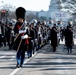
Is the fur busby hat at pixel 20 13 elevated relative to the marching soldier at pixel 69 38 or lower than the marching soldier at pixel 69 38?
elevated

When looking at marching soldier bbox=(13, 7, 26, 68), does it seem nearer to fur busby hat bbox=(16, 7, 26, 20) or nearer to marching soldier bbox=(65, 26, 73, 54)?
fur busby hat bbox=(16, 7, 26, 20)

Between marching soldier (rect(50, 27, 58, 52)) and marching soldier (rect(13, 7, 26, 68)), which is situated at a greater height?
marching soldier (rect(13, 7, 26, 68))

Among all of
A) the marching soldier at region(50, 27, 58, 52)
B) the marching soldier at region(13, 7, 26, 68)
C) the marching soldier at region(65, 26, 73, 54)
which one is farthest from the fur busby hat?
the marching soldier at region(50, 27, 58, 52)

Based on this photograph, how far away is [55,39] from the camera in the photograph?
32.9 m

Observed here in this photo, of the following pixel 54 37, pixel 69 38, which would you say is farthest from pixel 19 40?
pixel 54 37

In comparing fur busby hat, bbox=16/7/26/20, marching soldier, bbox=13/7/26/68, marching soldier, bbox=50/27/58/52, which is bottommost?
marching soldier, bbox=50/27/58/52

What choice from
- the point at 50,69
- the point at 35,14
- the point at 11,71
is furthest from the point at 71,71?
the point at 35,14

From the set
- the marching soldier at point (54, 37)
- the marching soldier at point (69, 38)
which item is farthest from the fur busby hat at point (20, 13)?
the marching soldier at point (54, 37)

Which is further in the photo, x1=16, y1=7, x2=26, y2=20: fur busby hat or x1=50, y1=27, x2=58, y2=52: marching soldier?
x1=50, y1=27, x2=58, y2=52: marching soldier

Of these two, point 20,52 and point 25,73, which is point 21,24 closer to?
point 20,52

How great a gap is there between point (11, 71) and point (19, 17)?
2499 millimetres

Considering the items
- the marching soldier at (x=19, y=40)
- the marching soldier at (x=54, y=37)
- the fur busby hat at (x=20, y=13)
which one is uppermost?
the fur busby hat at (x=20, y=13)

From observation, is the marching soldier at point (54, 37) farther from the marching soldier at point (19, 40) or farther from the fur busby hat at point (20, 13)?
the marching soldier at point (19, 40)

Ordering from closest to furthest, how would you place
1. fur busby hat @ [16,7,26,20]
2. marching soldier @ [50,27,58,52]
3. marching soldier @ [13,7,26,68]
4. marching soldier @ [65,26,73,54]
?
1. marching soldier @ [13,7,26,68]
2. fur busby hat @ [16,7,26,20]
3. marching soldier @ [65,26,73,54]
4. marching soldier @ [50,27,58,52]
